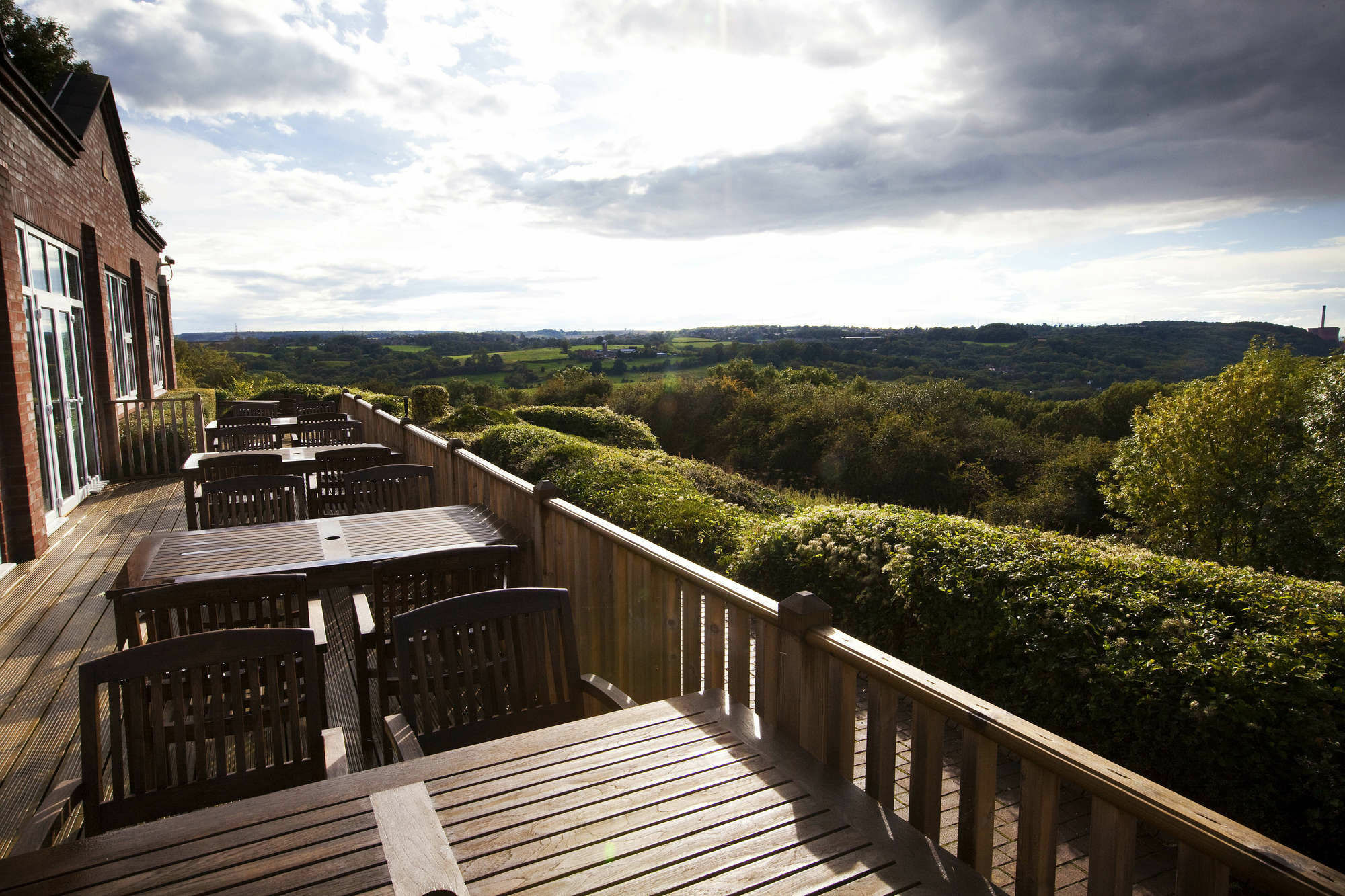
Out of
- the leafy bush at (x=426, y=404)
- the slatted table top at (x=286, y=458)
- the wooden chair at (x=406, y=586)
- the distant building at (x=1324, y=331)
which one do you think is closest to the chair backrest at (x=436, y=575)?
the wooden chair at (x=406, y=586)

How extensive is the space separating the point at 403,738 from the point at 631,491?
464cm

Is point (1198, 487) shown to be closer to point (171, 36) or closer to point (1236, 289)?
point (1236, 289)

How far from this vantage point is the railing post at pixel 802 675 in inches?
81.4

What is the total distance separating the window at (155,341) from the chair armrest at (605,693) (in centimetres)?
1411

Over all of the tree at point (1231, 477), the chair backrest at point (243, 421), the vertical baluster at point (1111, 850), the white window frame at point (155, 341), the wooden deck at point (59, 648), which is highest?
the white window frame at point (155, 341)

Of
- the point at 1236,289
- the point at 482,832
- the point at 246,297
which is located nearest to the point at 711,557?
the point at 482,832

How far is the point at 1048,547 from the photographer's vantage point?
15.8 feet

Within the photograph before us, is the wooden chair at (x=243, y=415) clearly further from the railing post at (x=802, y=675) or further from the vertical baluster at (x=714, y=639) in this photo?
the railing post at (x=802, y=675)

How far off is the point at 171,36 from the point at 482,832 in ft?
33.4

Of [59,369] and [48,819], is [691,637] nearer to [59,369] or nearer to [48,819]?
[48,819]

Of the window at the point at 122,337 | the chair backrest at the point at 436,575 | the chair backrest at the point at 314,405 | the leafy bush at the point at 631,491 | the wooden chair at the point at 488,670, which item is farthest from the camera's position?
the chair backrest at the point at 314,405

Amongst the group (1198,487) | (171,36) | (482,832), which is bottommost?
(1198,487)

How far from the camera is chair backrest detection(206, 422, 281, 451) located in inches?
328

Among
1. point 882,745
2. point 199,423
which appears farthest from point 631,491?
point 199,423
